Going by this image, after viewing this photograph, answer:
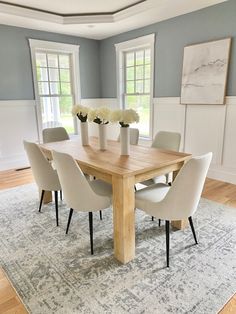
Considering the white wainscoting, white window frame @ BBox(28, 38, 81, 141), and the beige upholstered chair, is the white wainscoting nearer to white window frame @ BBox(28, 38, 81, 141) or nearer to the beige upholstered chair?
the beige upholstered chair

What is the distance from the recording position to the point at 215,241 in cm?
216

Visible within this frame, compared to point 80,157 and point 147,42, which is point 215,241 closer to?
point 80,157

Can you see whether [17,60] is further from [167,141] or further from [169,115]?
[167,141]

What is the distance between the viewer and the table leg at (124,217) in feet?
5.79

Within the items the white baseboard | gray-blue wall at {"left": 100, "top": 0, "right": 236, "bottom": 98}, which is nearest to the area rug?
the white baseboard

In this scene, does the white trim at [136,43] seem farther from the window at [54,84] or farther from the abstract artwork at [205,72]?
the window at [54,84]

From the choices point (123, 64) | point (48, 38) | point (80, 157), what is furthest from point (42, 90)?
point (80, 157)

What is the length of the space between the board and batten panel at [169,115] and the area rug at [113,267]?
6.23ft

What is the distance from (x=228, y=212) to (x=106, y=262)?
159 cm

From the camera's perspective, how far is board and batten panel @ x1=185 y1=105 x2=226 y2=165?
359 centimetres

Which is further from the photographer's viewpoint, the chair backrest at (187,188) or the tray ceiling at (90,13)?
the tray ceiling at (90,13)

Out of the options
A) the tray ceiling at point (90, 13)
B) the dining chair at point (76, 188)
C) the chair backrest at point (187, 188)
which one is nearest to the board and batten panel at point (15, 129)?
the tray ceiling at point (90, 13)

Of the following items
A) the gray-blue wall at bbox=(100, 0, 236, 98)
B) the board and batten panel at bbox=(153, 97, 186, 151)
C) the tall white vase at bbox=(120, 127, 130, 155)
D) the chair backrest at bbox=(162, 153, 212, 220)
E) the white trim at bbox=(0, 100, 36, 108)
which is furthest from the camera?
the white trim at bbox=(0, 100, 36, 108)

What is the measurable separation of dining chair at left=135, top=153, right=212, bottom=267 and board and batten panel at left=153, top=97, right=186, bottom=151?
96.5 inches
